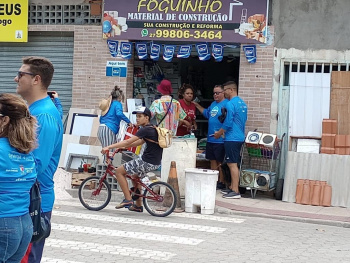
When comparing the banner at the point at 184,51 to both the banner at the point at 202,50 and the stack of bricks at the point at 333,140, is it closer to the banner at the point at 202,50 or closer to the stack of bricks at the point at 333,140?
the banner at the point at 202,50

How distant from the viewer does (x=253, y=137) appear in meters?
12.7

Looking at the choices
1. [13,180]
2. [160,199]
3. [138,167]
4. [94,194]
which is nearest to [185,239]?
[160,199]

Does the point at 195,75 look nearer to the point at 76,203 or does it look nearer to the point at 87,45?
the point at 87,45

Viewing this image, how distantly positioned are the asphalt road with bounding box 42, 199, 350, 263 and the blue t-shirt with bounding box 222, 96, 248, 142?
181cm

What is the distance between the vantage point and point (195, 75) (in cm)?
1550

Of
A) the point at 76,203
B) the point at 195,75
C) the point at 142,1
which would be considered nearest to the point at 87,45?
the point at 142,1

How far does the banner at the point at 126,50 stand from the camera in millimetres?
14367

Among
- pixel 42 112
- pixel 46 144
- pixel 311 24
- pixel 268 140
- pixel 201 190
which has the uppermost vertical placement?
pixel 311 24

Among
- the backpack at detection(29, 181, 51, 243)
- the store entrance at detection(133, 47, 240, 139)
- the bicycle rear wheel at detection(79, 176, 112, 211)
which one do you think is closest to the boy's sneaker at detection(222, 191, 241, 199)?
→ the bicycle rear wheel at detection(79, 176, 112, 211)

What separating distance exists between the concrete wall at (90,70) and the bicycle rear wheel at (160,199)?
14.5ft

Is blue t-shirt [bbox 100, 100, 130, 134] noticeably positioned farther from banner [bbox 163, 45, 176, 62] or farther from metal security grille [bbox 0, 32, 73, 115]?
metal security grille [bbox 0, 32, 73, 115]

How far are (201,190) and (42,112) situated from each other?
6557 millimetres

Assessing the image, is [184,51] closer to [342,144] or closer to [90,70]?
[90,70]

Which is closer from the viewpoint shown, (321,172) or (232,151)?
(321,172)
